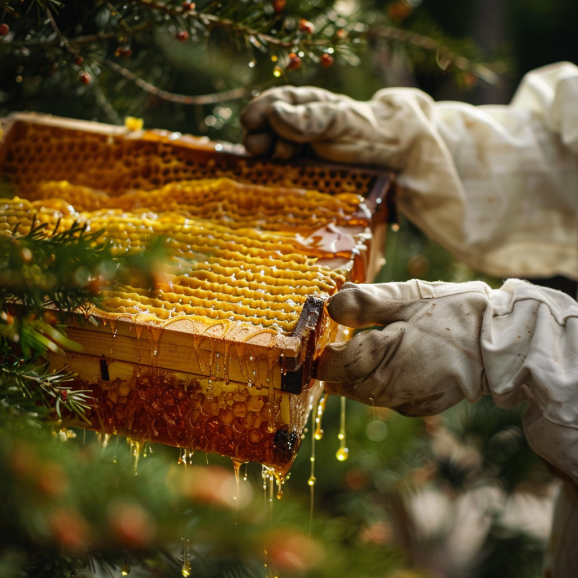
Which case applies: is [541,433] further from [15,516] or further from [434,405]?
[15,516]

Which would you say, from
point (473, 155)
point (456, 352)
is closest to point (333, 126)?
point (473, 155)

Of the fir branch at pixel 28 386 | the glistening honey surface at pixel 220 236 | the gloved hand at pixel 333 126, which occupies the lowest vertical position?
the fir branch at pixel 28 386

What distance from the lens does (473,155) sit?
1.08 metres

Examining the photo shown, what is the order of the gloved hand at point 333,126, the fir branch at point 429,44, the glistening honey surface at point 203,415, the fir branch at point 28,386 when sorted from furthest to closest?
the fir branch at point 429,44
the gloved hand at point 333,126
the glistening honey surface at point 203,415
the fir branch at point 28,386

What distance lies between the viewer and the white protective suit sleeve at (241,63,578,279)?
0.97 meters

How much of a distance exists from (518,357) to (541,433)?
0.10 m

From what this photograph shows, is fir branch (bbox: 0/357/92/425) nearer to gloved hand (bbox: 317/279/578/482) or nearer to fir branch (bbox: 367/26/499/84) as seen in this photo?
gloved hand (bbox: 317/279/578/482)

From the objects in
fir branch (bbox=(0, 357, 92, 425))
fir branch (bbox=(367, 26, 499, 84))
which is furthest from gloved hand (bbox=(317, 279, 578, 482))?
Result: fir branch (bbox=(367, 26, 499, 84))

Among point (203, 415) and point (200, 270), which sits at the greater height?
point (200, 270)

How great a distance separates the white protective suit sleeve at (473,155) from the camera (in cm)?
97

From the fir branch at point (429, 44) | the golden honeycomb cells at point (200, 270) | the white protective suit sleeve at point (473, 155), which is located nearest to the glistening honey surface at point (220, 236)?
the golden honeycomb cells at point (200, 270)

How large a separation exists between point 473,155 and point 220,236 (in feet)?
1.71

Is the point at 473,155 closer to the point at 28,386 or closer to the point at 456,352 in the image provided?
the point at 456,352

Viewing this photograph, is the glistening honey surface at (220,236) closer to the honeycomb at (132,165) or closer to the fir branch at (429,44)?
the honeycomb at (132,165)
